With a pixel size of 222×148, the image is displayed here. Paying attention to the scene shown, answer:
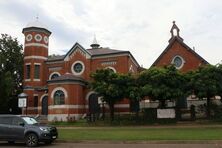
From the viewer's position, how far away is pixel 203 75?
31781 millimetres

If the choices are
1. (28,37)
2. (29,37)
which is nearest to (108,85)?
(29,37)

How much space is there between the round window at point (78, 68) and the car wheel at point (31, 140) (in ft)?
91.0

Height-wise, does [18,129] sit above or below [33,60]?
below

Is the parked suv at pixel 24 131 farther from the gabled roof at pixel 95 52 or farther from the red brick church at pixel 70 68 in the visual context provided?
the gabled roof at pixel 95 52

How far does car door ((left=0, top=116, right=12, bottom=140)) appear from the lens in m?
18.2

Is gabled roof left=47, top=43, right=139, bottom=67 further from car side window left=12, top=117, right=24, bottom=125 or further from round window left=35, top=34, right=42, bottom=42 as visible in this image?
car side window left=12, top=117, right=24, bottom=125

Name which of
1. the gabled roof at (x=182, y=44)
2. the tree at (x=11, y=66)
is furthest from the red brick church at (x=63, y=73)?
the gabled roof at (x=182, y=44)

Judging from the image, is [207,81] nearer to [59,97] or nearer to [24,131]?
[59,97]

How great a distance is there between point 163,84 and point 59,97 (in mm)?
14340

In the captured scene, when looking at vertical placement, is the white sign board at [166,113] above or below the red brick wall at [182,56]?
below

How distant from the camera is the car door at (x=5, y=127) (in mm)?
18250

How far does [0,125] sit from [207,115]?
71.4ft

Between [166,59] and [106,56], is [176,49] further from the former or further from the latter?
[106,56]

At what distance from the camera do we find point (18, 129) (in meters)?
18.1
